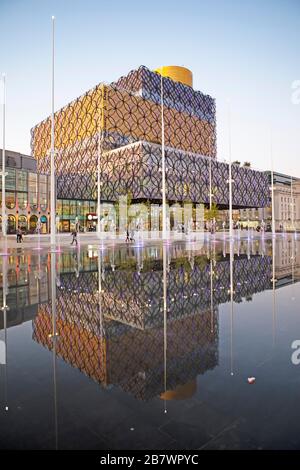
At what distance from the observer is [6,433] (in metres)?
3.07

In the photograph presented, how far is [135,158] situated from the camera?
65375 millimetres

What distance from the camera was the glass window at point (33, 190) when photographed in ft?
208

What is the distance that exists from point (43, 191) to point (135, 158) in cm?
2210

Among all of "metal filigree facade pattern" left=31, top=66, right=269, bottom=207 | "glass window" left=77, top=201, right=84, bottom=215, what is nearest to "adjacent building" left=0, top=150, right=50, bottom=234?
"metal filigree facade pattern" left=31, top=66, right=269, bottom=207

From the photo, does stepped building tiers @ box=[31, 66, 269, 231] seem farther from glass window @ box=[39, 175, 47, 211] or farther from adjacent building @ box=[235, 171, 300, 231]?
adjacent building @ box=[235, 171, 300, 231]

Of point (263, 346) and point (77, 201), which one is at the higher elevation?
point (77, 201)

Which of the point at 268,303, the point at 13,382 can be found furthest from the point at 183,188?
the point at 13,382

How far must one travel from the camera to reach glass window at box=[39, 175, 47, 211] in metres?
65.4

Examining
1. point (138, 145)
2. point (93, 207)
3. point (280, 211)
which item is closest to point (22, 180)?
point (93, 207)

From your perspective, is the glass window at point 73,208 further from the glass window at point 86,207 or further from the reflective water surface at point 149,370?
the reflective water surface at point 149,370

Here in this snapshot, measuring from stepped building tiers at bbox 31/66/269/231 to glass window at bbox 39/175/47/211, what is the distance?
9.89 metres
